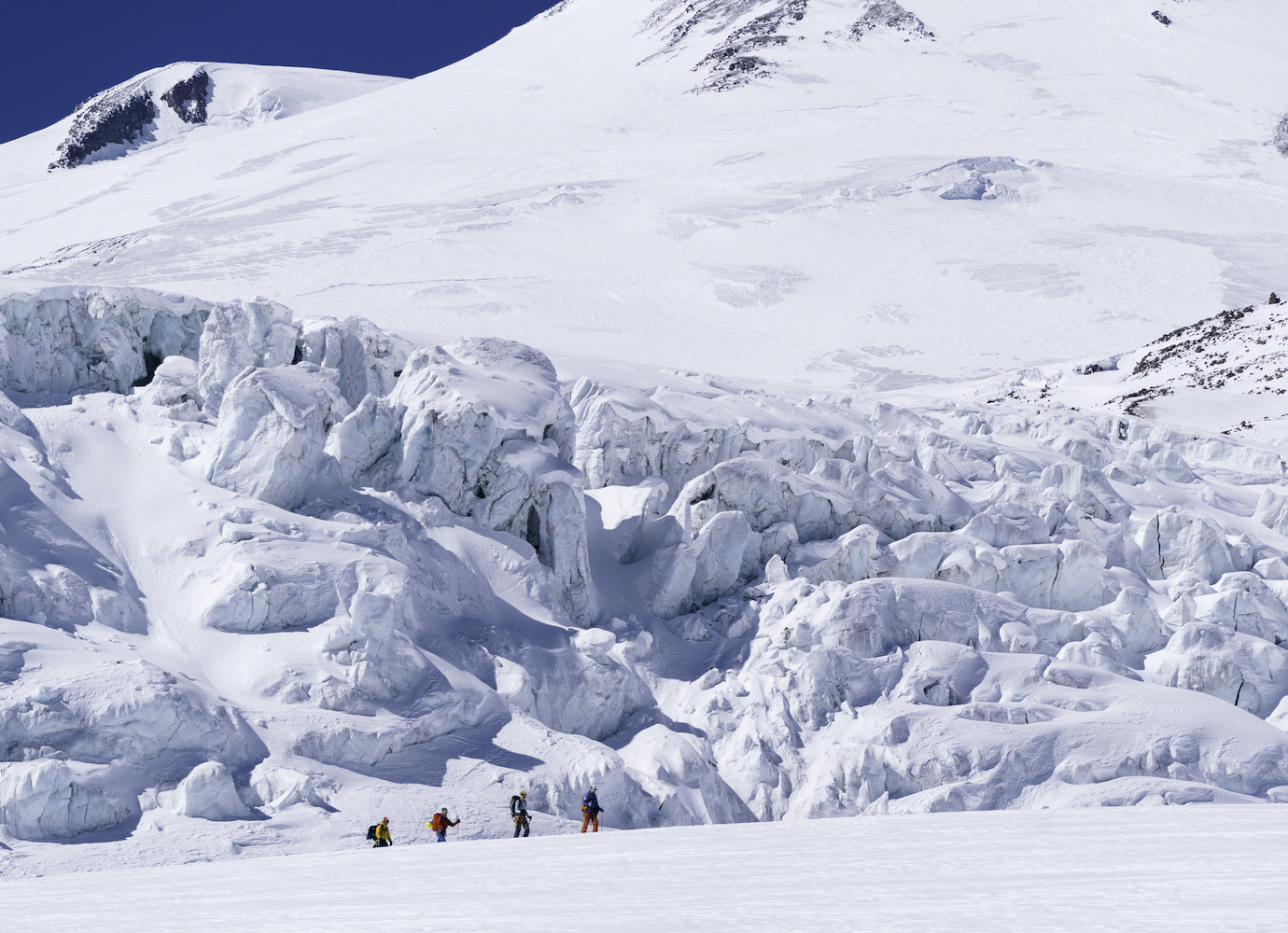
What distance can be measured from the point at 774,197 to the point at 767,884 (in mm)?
68881

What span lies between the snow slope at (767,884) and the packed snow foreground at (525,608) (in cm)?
284

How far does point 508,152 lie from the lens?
86.2 metres

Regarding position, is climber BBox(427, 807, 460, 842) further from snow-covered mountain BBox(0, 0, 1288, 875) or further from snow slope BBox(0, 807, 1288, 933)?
snow slope BBox(0, 807, 1288, 933)

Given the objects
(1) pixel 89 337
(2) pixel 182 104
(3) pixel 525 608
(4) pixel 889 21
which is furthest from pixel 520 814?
(2) pixel 182 104

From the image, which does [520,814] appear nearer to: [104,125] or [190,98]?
[104,125]

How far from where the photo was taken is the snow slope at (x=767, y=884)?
7824mm

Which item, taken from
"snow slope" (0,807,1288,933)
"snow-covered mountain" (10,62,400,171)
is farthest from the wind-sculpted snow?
"snow-covered mountain" (10,62,400,171)

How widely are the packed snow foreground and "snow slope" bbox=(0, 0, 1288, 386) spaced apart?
8.78m

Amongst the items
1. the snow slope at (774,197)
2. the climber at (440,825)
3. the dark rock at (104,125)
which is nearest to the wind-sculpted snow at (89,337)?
the snow slope at (774,197)

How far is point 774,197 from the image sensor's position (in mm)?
74312

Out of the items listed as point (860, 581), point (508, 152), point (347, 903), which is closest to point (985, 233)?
point (508, 152)

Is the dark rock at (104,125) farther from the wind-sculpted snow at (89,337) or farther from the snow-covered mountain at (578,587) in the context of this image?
the wind-sculpted snow at (89,337)

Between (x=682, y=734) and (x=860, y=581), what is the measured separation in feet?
14.0

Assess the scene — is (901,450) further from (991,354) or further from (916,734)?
(991,354)
